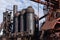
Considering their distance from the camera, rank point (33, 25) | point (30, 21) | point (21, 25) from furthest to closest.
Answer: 1. point (21, 25)
2. point (33, 25)
3. point (30, 21)

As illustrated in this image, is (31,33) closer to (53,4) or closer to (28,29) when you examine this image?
(28,29)

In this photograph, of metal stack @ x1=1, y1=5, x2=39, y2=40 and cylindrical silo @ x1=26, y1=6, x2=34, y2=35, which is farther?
cylindrical silo @ x1=26, y1=6, x2=34, y2=35

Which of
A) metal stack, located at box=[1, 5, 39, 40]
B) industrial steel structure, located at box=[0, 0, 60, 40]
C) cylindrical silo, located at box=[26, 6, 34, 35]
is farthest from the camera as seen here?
cylindrical silo, located at box=[26, 6, 34, 35]

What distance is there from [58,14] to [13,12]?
8408 mm

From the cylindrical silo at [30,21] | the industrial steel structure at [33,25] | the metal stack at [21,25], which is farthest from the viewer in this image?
the cylindrical silo at [30,21]

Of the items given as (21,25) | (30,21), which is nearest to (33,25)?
(30,21)

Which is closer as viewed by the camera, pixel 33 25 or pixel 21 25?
pixel 33 25

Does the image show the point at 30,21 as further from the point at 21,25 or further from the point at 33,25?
the point at 21,25

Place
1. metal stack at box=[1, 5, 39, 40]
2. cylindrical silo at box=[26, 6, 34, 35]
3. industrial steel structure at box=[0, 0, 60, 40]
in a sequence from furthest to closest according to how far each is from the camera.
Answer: cylindrical silo at box=[26, 6, 34, 35], metal stack at box=[1, 5, 39, 40], industrial steel structure at box=[0, 0, 60, 40]

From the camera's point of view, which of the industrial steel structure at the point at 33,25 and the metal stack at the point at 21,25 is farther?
the metal stack at the point at 21,25

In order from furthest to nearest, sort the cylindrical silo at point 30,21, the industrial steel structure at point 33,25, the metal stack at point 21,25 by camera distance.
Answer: the cylindrical silo at point 30,21
the metal stack at point 21,25
the industrial steel structure at point 33,25

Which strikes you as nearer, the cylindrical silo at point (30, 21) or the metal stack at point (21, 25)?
the metal stack at point (21, 25)

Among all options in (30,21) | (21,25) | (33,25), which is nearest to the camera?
(30,21)

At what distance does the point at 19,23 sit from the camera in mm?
22547
